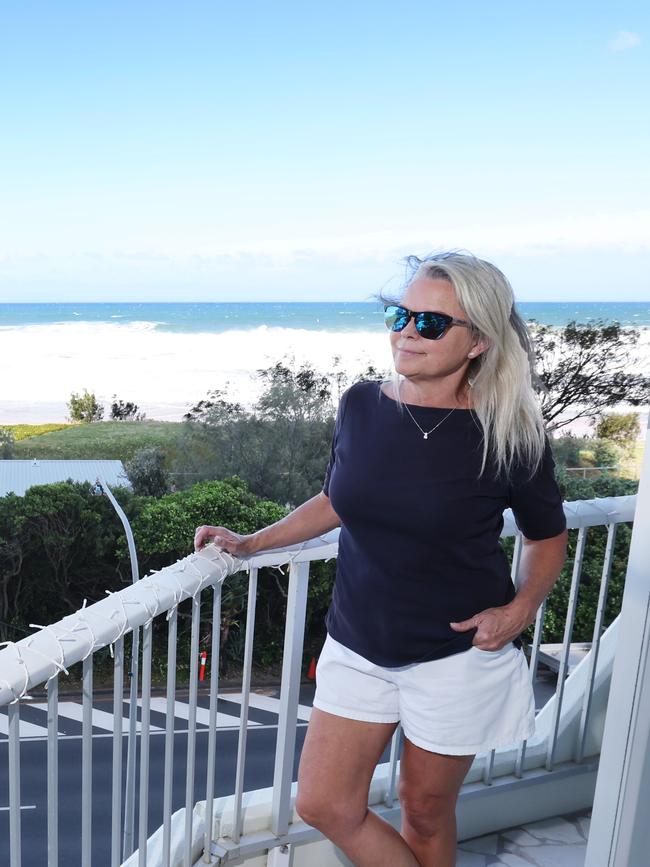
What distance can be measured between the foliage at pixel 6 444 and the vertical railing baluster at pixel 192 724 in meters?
24.9

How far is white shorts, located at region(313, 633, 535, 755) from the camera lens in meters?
1.21

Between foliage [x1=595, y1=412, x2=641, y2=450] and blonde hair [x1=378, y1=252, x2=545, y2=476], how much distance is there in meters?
19.6

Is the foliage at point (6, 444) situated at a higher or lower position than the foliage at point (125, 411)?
lower

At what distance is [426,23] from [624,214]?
38.9ft

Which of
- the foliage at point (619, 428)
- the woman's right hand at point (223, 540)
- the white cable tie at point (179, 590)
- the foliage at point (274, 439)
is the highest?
the woman's right hand at point (223, 540)

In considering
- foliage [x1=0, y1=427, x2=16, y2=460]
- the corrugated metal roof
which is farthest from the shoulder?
foliage [x1=0, y1=427, x2=16, y2=460]

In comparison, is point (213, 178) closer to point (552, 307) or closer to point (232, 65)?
point (232, 65)

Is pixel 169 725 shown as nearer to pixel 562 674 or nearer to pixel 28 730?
pixel 562 674

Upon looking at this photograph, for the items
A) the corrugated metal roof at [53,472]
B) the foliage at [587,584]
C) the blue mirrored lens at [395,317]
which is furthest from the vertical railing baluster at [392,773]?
the corrugated metal roof at [53,472]

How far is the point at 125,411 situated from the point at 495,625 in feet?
90.5

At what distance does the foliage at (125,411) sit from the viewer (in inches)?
1063

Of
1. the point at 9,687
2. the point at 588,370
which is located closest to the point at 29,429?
the point at 588,370

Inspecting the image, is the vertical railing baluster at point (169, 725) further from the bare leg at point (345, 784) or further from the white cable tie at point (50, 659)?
the white cable tie at point (50, 659)

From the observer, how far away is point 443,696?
121 centimetres
